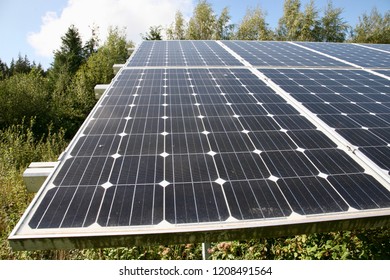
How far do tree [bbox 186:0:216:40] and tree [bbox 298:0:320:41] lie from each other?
16367mm

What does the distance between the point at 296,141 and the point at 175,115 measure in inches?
118

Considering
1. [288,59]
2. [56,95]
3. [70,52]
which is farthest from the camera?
[70,52]

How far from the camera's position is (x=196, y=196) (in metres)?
3.93

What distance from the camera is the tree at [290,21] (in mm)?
45406

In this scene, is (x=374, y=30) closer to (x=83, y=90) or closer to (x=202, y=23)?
(x=202, y=23)

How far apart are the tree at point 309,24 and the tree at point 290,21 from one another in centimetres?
71

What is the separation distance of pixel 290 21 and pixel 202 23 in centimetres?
1630

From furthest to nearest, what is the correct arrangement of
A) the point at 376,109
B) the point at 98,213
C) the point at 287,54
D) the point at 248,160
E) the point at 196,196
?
1. the point at 287,54
2. the point at 376,109
3. the point at 248,160
4. the point at 196,196
5. the point at 98,213

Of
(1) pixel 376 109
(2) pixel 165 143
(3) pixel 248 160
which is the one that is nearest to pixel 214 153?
(3) pixel 248 160

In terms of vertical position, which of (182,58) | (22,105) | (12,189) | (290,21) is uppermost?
(290,21)

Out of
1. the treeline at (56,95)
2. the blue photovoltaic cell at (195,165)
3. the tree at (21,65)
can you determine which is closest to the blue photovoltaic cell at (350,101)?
the blue photovoltaic cell at (195,165)

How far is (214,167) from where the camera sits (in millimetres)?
4578

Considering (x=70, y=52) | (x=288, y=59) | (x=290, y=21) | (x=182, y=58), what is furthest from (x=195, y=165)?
(x=290, y=21)
